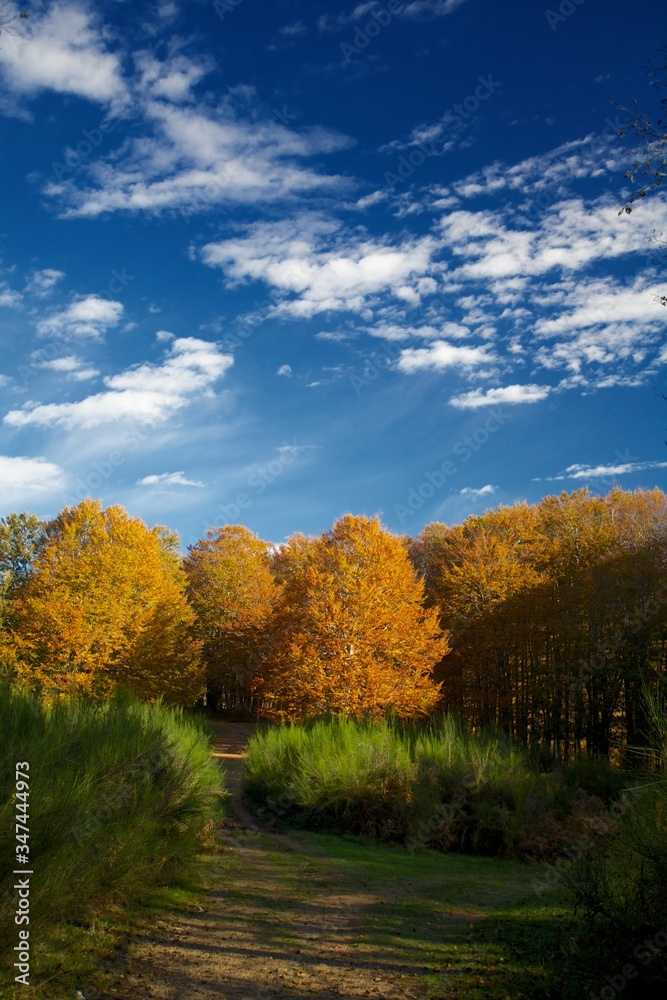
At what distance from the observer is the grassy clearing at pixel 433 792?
12.3 m

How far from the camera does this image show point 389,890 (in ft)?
29.7

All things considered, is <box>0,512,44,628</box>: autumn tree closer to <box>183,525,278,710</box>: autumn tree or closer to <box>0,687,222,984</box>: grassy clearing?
<box>183,525,278,710</box>: autumn tree

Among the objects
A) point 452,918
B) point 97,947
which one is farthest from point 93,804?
point 452,918

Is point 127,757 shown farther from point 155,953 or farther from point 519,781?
point 519,781

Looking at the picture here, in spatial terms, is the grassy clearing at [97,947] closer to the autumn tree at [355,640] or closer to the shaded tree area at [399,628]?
the shaded tree area at [399,628]

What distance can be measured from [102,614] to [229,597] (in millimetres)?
16841

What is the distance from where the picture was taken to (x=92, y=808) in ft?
22.4

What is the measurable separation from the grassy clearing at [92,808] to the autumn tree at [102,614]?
1786 centimetres

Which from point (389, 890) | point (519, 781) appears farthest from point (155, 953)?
point (519, 781)

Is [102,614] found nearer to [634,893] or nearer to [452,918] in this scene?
[452,918]

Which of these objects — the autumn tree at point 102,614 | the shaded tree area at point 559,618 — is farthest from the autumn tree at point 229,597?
the shaded tree area at point 559,618

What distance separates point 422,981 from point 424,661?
849 inches

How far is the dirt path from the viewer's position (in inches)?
225

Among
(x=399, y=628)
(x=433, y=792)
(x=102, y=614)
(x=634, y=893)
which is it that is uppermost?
(x=102, y=614)
